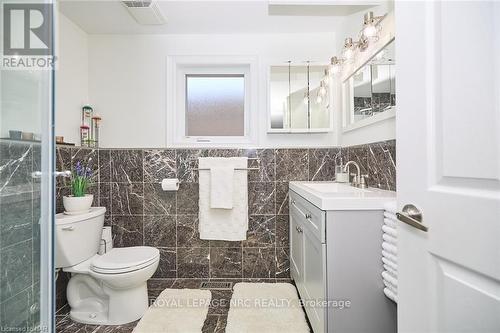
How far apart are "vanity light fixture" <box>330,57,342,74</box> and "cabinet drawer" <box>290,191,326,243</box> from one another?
111cm

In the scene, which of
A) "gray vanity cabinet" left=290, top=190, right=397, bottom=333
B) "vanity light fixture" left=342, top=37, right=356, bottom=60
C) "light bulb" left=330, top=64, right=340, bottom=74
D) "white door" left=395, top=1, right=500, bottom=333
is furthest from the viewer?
"light bulb" left=330, top=64, right=340, bottom=74

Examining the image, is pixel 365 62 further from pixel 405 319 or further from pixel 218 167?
pixel 405 319

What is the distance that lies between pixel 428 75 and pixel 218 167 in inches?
67.4

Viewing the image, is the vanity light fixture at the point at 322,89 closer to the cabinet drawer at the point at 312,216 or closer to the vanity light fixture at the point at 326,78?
the vanity light fixture at the point at 326,78

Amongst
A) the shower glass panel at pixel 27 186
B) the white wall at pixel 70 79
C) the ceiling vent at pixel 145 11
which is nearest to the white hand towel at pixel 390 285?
the shower glass panel at pixel 27 186

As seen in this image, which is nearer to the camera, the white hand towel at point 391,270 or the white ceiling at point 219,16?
the white hand towel at point 391,270

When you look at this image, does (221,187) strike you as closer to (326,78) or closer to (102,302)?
(102,302)

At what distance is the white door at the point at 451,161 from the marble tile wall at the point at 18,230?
4.31 ft

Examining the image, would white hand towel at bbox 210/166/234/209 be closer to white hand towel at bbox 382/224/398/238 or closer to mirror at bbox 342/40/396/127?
mirror at bbox 342/40/396/127

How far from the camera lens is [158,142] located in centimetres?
232

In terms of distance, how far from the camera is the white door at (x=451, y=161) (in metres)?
0.53

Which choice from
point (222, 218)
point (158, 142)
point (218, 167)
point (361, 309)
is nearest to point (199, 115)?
point (158, 142)

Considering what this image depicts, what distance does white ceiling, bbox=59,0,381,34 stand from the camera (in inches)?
75.2

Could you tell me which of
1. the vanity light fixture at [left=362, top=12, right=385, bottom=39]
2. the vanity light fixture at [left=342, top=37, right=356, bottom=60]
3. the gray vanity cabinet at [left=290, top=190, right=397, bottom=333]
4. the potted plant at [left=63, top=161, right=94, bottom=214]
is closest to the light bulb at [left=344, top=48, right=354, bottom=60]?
the vanity light fixture at [left=342, top=37, right=356, bottom=60]
